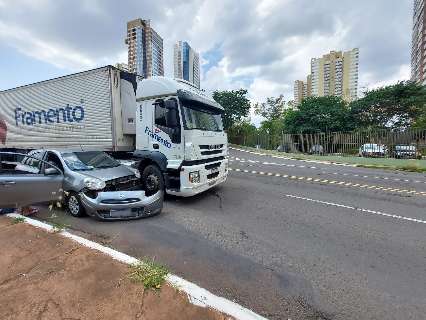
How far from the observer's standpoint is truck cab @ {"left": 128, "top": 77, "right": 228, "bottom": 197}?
712cm

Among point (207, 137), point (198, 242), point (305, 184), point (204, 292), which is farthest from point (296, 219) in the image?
point (305, 184)

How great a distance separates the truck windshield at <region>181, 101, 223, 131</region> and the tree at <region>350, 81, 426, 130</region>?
33346 millimetres

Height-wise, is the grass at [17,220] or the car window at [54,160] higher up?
the car window at [54,160]

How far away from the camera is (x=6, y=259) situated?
4.00m

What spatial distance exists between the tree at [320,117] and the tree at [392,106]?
4.91 ft

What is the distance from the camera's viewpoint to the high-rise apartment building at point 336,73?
7519 centimetres

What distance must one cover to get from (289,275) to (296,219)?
255 cm

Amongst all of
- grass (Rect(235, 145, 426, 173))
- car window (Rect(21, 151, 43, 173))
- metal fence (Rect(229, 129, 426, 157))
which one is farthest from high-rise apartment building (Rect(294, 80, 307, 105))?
car window (Rect(21, 151, 43, 173))

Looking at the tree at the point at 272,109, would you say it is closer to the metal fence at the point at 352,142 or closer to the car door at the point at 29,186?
the metal fence at the point at 352,142

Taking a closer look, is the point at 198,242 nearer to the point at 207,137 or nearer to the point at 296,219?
the point at 296,219

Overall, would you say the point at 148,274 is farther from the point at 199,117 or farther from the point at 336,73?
the point at 336,73

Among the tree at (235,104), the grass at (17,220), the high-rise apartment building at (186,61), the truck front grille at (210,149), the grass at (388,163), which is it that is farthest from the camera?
the tree at (235,104)

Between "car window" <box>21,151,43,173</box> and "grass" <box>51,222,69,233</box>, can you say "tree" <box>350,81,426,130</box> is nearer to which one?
"car window" <box>21,151,43,173</box>

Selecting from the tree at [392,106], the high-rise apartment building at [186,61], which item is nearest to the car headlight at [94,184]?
the high-rise apartment building at [186,61]
